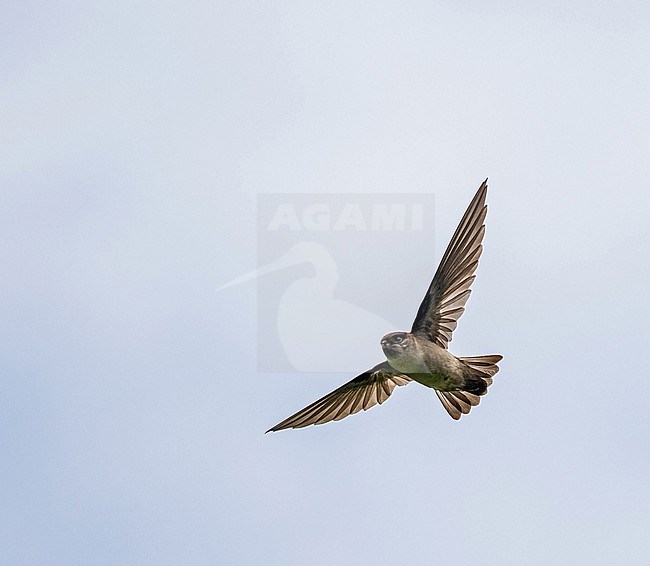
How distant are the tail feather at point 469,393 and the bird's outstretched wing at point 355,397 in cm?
77

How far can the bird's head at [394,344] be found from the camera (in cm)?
1360

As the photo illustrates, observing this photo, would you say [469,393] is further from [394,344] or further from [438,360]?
[394,344]

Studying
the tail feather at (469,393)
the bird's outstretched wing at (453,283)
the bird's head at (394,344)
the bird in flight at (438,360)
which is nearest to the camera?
the bird's head at (394,344)

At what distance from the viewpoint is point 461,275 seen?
14.6 meters

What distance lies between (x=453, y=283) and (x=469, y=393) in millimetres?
1537

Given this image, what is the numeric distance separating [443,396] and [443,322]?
1.04m

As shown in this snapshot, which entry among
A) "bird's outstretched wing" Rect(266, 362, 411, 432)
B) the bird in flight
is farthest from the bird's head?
"bird's outstretched wing" Rect(266, 362, 411, 432)

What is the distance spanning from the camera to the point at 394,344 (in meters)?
13.6

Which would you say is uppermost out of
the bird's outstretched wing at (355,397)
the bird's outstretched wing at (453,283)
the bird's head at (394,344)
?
the bird's outstretched wing at (453,283)

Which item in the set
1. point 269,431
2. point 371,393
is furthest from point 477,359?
point 269,431

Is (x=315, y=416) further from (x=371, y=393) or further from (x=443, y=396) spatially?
(x=443, y=396)

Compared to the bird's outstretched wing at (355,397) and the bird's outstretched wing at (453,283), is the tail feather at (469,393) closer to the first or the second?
the bird's outstretched wing at (453,283)

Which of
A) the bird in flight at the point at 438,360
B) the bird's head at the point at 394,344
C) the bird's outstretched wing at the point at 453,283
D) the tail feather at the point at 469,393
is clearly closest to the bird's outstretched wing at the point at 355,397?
the bird in flight at the point at 438,360

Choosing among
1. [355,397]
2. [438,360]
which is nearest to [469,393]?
[438,360]
